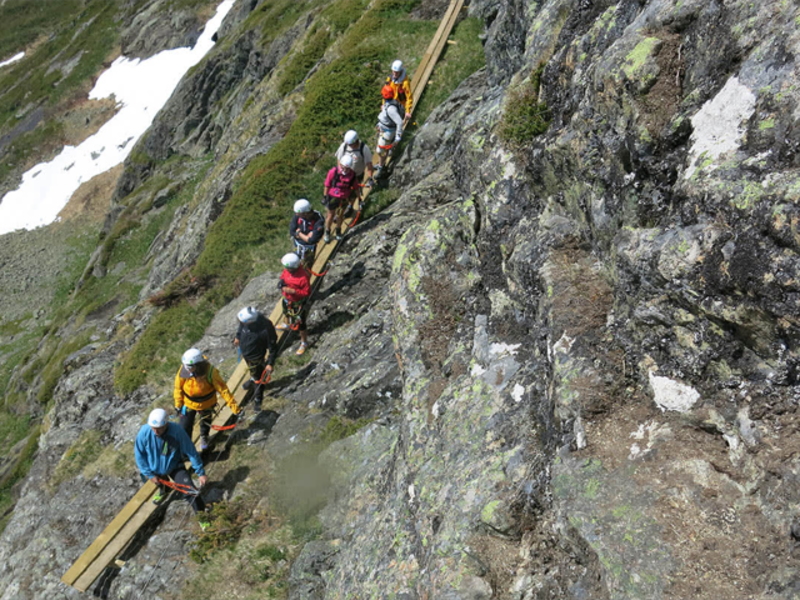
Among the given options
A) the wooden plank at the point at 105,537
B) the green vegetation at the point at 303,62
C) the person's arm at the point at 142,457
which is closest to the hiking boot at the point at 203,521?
the person's arm at the point at 142,457

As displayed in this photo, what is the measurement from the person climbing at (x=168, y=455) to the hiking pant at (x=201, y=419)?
120cm

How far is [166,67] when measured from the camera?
6481 cm

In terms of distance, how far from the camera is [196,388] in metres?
12.9

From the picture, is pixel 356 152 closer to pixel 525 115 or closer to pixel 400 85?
pixel 400 85

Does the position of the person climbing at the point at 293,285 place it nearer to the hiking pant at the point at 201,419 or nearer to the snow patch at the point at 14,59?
the hiking pant at the point at 201,419

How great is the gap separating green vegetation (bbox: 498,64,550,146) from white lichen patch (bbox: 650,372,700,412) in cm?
524

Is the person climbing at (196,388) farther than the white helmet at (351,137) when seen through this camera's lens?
No

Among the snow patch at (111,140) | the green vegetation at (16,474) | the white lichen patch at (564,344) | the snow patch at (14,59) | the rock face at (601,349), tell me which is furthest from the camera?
the snow patch at (14,59)

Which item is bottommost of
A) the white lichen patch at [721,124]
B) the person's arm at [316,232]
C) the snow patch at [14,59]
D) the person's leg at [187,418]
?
the person's leg at [187,418]

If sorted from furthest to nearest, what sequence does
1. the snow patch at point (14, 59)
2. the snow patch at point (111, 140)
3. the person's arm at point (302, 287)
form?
the snow patch at point (14, 59)
the snow patch at point (111, 140)
the person's arm at point (302, 287)

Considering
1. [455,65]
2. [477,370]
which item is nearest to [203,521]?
[477,370]

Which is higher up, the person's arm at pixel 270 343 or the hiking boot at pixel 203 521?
the person's arm at pixel 270 343

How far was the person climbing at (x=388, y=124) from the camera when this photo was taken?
19219 mm

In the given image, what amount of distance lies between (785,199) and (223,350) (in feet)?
54.3
